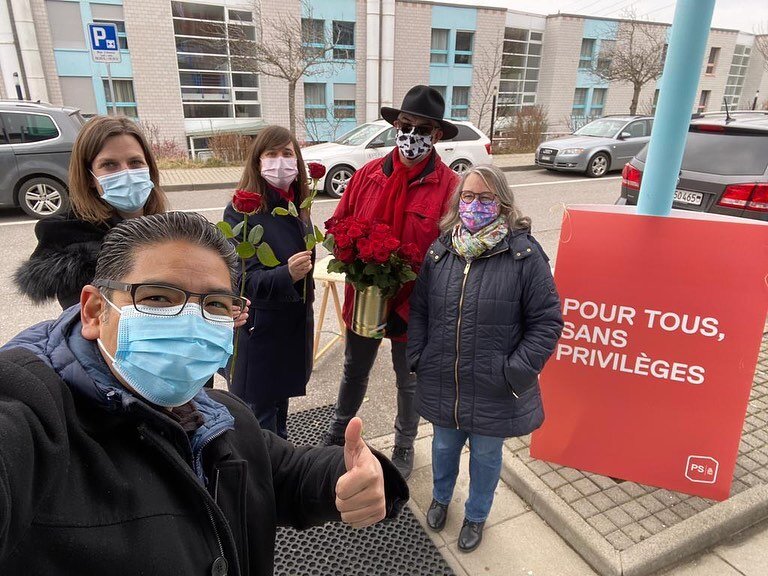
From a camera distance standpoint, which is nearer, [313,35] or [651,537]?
[651,537]

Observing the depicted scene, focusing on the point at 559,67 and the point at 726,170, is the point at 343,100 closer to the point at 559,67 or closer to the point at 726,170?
the point at 559,67

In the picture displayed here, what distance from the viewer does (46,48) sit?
60.5ft

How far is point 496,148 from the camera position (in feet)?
62.2

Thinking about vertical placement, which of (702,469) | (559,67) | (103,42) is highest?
(559,67)

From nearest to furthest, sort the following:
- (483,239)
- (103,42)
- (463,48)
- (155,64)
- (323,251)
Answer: (483,239) < (323,251) < (103,42) < (155,64) < (463,48)

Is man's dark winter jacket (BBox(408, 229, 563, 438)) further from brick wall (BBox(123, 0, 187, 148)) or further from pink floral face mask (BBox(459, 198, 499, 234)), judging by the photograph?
brick wall (BBox(123, 0, 187, 148))

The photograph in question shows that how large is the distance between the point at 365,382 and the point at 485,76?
27.3 meters

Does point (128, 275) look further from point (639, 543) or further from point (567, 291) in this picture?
point (639, 543)

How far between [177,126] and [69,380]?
2251 centimetres

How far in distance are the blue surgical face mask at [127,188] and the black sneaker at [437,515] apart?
2032 millimetres

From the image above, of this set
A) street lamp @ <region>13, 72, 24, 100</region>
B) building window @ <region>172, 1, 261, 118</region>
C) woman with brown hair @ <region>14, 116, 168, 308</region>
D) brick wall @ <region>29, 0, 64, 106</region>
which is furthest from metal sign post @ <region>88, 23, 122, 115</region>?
building window @ <region>172, 1, 261, 118</region>

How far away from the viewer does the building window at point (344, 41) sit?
22.6 meters

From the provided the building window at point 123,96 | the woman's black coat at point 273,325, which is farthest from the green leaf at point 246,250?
the building window at point 123,96

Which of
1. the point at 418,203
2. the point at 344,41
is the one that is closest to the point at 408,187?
the point at 418,203
